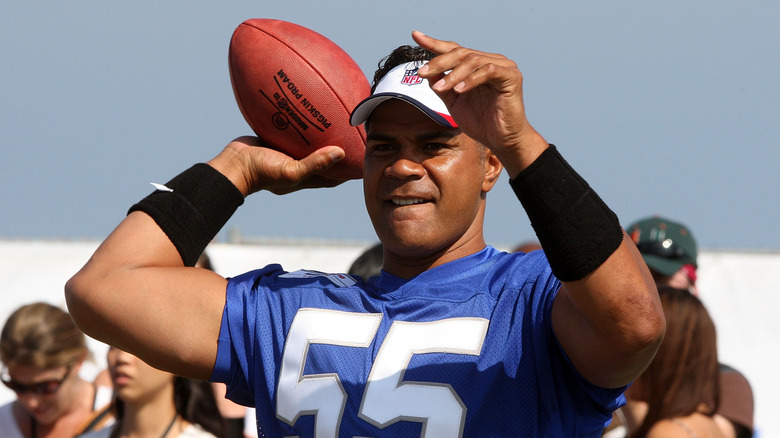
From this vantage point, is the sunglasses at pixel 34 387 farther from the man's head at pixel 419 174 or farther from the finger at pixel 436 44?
the finger at pixel 436 44

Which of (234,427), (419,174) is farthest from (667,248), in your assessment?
(419,174)

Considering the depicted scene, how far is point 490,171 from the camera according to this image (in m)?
2.57

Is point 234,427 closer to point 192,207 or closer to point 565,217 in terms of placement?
point 192,207

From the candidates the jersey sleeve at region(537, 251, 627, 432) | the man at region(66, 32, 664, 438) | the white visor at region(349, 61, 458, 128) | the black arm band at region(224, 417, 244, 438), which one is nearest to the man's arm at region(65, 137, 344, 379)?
the man at region(66, 32, 664, 438)

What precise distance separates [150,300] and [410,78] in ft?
2.82

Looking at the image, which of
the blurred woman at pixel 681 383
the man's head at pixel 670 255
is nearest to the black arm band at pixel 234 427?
the blurred woman at pixel 681 383

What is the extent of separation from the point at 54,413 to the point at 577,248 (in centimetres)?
309

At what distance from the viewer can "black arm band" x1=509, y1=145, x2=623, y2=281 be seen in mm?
1920

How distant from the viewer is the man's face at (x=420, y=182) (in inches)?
95.4

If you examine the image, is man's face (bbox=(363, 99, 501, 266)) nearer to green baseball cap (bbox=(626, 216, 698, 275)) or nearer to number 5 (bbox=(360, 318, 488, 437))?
number 5 (bbox=(360, 318, 488, 437))

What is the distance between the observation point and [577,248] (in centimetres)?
192

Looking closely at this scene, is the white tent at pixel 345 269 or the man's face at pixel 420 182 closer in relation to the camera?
the man's face at pixel 420 182

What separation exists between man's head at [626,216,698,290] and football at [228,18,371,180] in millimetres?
2234

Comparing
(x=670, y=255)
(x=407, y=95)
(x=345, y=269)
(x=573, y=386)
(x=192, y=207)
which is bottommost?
(x=345, y=269)
